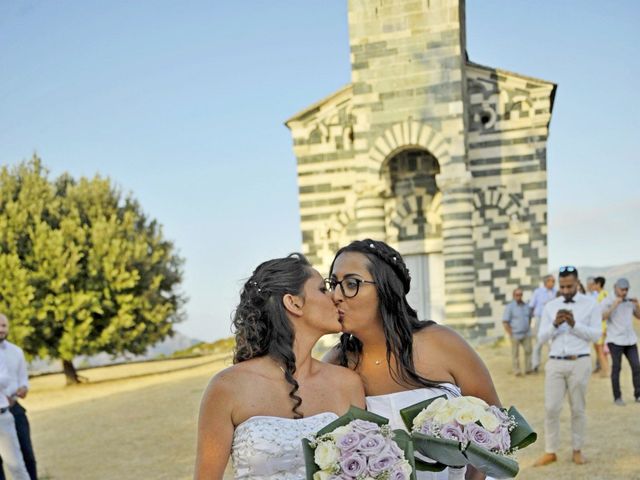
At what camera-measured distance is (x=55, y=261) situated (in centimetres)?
2514

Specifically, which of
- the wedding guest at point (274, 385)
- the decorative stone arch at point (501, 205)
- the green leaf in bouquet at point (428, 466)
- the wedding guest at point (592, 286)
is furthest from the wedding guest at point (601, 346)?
the green leaf in bouquet at point (428, 466)

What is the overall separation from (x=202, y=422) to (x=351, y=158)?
19659 millimetres

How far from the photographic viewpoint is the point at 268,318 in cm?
345

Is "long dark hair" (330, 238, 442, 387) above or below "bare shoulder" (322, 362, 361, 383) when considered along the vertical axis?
above

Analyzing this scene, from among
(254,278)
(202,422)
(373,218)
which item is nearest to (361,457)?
(202,422)

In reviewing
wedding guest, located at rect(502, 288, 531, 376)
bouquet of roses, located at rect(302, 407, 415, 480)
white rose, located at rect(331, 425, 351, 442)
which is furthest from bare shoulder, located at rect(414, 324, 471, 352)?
wedding guest, located at rect(502, 288, 531, 376)

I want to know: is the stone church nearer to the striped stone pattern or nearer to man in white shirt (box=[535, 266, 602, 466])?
the striped stone pattern

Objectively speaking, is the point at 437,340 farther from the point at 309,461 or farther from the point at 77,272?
the point at 77,272

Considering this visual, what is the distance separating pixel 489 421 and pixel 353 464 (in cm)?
65

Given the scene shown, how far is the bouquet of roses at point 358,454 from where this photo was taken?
8.39 feet

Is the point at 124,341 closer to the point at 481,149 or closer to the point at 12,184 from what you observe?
the point at 12,184

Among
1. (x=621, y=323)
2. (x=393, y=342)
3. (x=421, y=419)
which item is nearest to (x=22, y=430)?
(x=393, y=342)

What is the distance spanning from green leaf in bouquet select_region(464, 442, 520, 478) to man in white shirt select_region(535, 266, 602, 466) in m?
6.29

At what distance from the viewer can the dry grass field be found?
9703 mm
